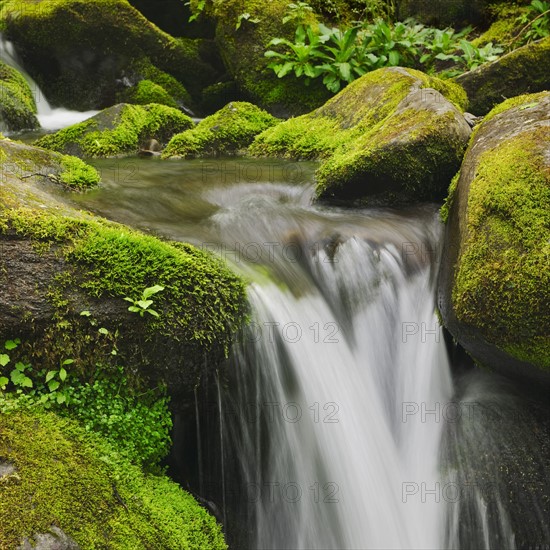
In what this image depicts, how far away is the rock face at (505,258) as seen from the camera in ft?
11.4

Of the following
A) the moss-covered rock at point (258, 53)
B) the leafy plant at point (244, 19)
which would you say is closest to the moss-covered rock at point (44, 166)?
the moss-covered rock at point (258, 53)

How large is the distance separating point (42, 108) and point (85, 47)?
147 centimetres

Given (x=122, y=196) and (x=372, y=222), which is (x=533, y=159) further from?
(x=122, y=196)

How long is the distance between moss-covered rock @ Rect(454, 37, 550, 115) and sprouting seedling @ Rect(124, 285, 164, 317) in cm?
633

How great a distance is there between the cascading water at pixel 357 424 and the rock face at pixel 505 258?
0.37 meters

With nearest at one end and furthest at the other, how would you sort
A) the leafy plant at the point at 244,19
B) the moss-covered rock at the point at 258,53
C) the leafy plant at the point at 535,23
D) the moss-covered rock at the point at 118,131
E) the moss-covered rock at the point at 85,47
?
the moss-covered rock at the point at 118,131, the leafy plant at the point at 535,23, the moss-covered rock at the point at 258,53, the leafy plant at the point at 244,19, the moss-covered rock at the point at 85,47

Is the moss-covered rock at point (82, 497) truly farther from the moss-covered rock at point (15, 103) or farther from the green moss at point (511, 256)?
the moss-covered rock at point (15, 103)

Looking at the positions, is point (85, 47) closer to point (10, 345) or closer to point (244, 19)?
point (244, 19)

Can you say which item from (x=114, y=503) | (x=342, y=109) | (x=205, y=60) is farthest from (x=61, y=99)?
(x=114, y=503)

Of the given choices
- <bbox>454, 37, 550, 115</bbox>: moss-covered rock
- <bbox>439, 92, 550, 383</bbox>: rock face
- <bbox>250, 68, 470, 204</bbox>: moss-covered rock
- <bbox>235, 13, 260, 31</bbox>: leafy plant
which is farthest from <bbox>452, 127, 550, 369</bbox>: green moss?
<bbox>235, 13, 260, 31</bbox>: leafy plant

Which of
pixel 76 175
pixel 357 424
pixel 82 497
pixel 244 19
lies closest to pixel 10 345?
pixel 82 497

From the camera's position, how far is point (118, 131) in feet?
26.2

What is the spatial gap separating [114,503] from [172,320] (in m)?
1.00

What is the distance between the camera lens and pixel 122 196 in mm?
5367
